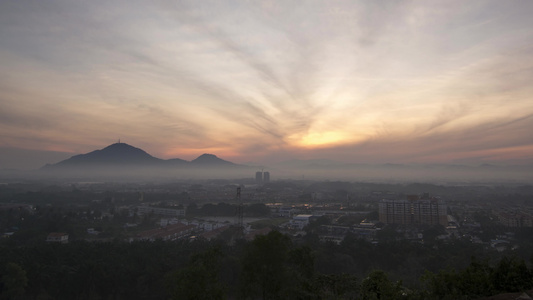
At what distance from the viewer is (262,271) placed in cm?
781

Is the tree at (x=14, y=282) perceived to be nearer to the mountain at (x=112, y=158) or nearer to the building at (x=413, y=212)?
the building at (x=413, y=212)

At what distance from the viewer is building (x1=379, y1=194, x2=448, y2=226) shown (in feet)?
86.6

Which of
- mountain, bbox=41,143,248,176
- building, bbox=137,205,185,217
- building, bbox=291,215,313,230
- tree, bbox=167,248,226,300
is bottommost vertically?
building, bbox=291,215,313,230

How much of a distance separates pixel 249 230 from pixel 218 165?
141218 millimetres

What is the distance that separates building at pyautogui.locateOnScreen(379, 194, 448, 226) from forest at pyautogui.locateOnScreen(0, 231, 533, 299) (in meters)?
10.8

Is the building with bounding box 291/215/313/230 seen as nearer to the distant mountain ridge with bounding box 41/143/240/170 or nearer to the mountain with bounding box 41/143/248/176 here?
the mountain with bounding box 41/143/248/176

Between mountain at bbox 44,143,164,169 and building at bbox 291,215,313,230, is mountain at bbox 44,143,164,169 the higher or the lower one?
the higher one

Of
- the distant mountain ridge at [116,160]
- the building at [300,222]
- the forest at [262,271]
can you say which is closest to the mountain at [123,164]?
the distant mountain ridge at [116,160]

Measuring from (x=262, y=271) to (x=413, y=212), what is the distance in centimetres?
2347


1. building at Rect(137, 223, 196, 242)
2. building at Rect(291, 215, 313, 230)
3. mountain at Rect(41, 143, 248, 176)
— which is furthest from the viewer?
mountain at Rect(41, 143, 248, 176)

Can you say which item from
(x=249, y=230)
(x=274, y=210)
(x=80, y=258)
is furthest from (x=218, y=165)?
(x=80, y=258)

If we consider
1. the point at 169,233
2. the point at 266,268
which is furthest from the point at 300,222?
the point at 266,268

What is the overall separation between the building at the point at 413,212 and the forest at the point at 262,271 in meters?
10.8

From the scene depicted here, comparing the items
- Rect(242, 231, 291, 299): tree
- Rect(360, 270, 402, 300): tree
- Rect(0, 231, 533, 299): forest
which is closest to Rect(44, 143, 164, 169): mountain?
Rect(0, 231, 533, 299): forest
